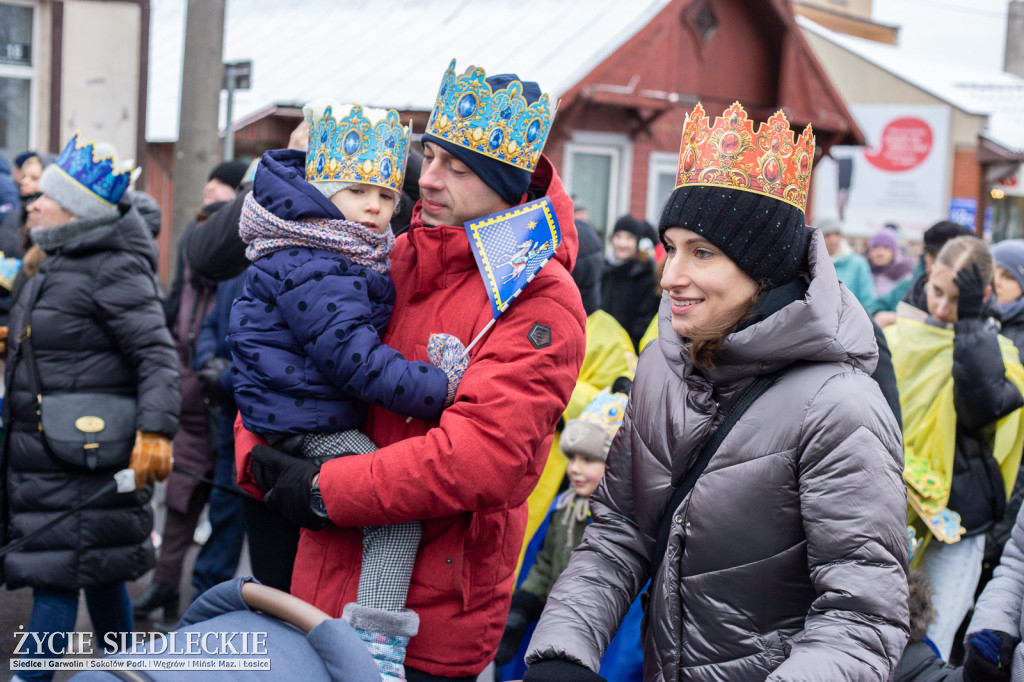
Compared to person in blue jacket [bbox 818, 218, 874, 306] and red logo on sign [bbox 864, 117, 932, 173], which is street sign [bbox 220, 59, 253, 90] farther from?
red logo on sign [bbox 864, 117, 932, 173]

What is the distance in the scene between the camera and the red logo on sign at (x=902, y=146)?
26562 millimetres

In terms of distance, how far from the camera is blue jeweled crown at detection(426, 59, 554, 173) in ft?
8.11

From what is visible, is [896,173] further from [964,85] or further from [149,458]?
[149,458]

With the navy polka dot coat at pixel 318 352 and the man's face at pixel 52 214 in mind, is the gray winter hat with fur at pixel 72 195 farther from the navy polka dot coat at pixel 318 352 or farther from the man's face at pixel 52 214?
the navy polka dot coat at pixel 318 352

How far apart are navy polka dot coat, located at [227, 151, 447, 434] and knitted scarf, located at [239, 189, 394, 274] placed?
2 cm

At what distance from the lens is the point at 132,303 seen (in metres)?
4.12

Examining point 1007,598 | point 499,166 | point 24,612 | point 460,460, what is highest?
point 499,166

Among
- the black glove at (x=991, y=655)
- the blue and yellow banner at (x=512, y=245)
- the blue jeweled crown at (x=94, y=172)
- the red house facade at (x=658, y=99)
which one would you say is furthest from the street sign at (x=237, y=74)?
the black glove at (x=991, y=655)

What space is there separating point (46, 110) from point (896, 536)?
37.4ft

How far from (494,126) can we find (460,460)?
800mm

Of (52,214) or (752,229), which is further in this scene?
(52,214)

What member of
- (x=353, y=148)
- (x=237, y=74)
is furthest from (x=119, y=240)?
(x=237, y=74)

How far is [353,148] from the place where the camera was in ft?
8.93

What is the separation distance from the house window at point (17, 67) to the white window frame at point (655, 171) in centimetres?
770
